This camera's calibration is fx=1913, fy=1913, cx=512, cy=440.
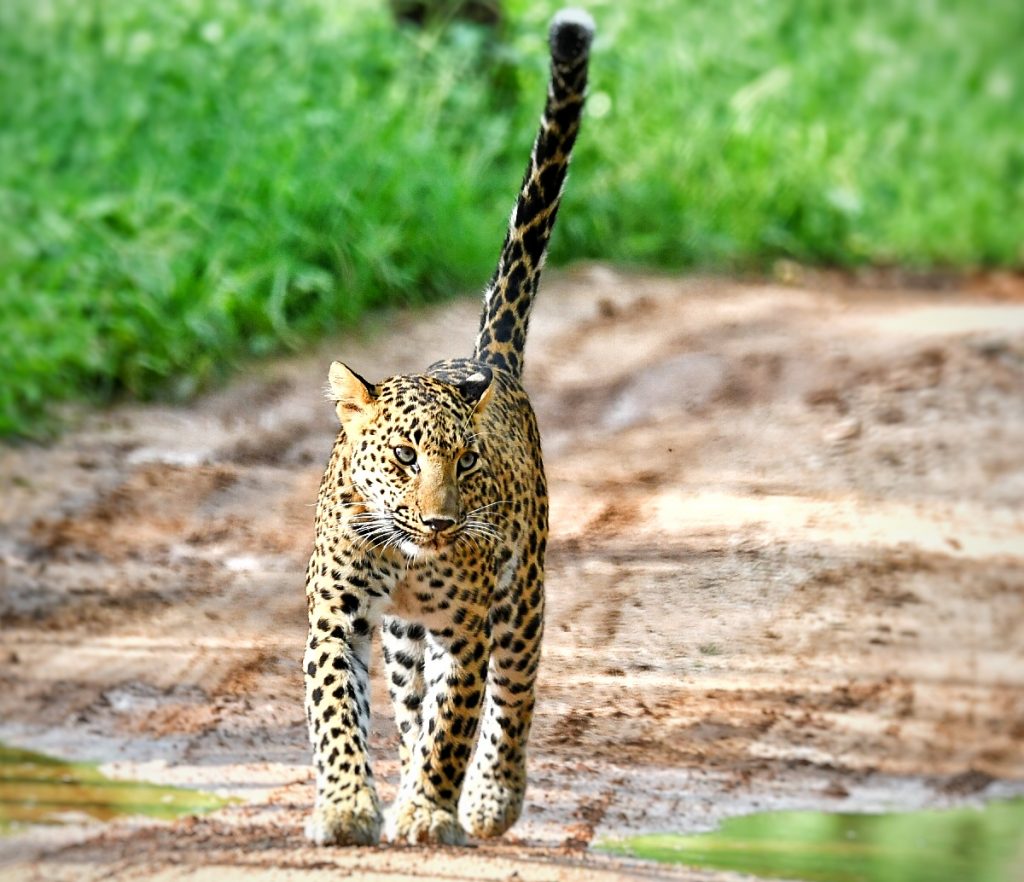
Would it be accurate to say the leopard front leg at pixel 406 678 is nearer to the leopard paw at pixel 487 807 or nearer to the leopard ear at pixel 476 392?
the leopard paw at pixel 487 807

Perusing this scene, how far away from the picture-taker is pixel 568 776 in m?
7.01

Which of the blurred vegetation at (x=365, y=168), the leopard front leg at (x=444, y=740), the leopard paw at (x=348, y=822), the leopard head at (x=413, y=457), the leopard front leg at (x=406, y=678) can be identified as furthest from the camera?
the blurred vegetation at (x=365, y=168)

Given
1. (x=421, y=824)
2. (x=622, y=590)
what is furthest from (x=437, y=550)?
(x=622, y=590)

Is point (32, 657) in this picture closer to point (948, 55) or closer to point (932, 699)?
point (932, 699)

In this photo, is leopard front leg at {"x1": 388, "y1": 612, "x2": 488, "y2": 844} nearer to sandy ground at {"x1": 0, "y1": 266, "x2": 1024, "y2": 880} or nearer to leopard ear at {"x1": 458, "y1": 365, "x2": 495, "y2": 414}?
sandy ground at {"x1": 0, "y1": 266, "x2": 1024, "y2": 880}

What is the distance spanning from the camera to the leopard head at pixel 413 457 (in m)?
4.64

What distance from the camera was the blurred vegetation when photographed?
1200 cm

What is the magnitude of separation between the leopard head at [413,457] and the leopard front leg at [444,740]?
537 mm

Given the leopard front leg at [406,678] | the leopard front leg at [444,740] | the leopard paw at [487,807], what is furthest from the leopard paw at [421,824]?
the leopard paw at [487,807]

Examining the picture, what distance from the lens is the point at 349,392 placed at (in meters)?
4.72

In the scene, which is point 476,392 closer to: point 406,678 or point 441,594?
point 441,594

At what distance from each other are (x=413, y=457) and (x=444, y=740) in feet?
3.61

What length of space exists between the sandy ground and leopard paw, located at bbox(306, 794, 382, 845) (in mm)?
63

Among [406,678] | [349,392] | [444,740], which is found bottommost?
[444,740]
